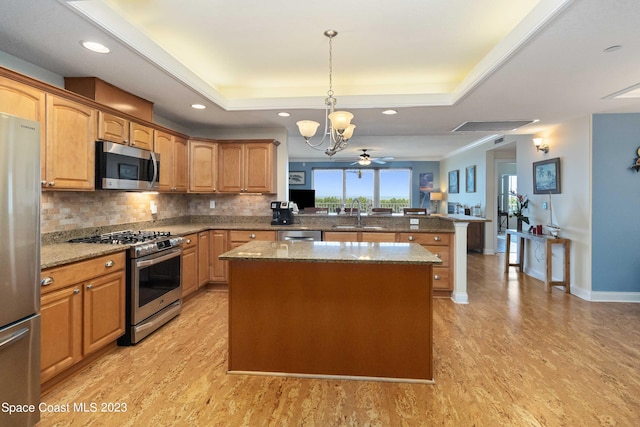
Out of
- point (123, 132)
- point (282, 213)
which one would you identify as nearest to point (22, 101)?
point (123, 132)

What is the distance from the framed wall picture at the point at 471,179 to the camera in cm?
806

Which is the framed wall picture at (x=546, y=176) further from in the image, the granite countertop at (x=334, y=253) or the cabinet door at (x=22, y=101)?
the cabinet door at (x=22, y=101)

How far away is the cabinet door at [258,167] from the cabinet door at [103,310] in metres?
2.36

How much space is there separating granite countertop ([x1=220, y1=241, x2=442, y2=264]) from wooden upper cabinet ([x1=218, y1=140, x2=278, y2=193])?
86.5 inches

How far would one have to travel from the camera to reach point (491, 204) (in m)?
7.43

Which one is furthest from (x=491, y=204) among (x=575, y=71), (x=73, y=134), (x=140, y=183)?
(x=73, y=134)

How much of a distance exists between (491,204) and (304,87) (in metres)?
5.27

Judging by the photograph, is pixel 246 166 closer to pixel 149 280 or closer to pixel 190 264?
pixel 190 264

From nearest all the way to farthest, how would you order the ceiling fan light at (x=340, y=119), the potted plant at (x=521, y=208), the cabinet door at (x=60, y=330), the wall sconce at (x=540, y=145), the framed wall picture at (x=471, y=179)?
the cabinet door at (x=60, y=330)
the ceiling fan light at (x=340, y=119)
the wall sconce at (x=540, y=145)
the potted plant at (x=521, y=208)
the framed wall picture at (x=471, y=179)

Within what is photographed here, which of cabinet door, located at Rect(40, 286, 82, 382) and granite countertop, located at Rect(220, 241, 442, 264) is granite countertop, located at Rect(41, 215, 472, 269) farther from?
granite countertop, located at Rect(220, 241, 442, 264)

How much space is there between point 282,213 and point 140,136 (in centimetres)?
206

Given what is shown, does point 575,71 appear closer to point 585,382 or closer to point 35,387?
point 585,382

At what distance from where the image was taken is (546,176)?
5121 millimetres

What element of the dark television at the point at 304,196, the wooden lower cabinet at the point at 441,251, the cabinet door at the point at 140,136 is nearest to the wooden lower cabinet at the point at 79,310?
the cabinet door at the point at 140,136
